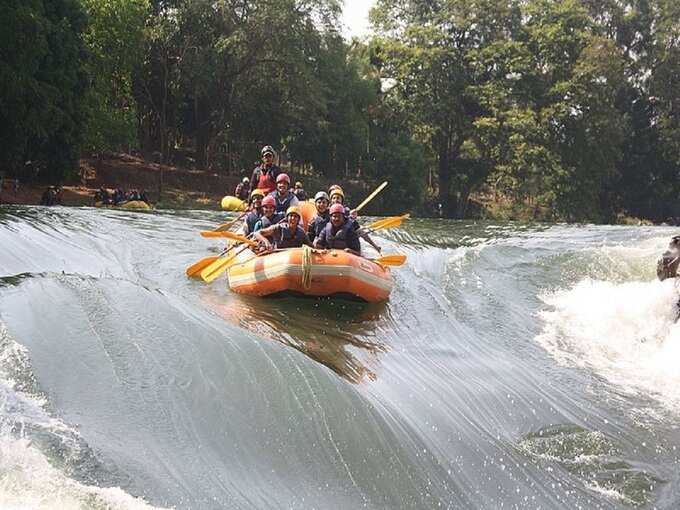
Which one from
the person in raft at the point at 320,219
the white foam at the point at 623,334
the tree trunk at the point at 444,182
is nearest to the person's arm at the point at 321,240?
the person in raft at the point at 320,219

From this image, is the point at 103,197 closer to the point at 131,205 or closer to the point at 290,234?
the point at 131,205

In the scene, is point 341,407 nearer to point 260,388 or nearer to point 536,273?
point 260,388

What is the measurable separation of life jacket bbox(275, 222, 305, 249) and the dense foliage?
16.5 meters

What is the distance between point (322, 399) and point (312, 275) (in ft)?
11.8

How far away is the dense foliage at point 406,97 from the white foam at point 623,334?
18344mm

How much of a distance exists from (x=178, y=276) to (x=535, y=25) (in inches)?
1226

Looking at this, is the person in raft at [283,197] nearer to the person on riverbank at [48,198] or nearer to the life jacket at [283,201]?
the life jacket at [283,201]

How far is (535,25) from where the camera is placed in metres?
37.4

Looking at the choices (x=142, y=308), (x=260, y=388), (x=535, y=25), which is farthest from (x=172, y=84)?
(x=260, y=388)

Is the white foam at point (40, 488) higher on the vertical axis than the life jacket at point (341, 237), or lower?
lower

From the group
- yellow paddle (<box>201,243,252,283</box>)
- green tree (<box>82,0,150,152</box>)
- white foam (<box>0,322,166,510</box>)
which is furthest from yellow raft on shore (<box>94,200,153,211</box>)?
white foam (<box>0,322,166,510</box>)

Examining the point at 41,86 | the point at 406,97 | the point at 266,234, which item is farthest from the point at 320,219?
the point at 406,97

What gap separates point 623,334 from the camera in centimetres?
903

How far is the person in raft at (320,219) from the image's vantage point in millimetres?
9867
